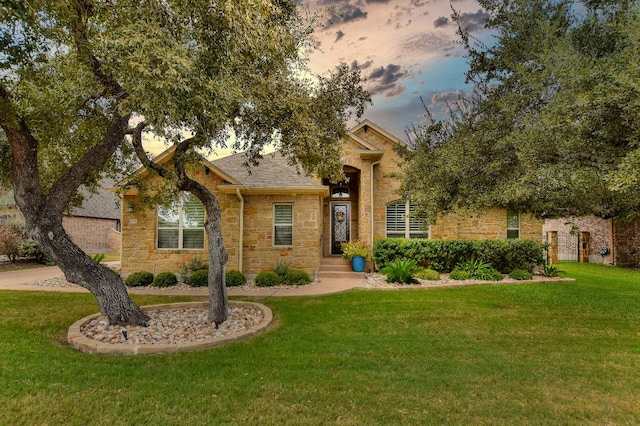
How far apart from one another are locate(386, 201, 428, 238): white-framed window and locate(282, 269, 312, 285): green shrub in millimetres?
4920

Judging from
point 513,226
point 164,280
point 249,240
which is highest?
point 513,226

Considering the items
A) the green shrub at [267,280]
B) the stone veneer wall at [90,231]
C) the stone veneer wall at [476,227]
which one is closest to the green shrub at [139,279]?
the green shrub at [267,280]

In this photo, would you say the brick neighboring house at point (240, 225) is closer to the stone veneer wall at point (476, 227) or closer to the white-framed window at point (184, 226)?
the white-framed window at point (184, 226)

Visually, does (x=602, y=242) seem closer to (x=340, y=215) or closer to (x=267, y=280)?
(x=340, y=215)

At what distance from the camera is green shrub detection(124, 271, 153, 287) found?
35.8 ft

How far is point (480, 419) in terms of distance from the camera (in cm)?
350

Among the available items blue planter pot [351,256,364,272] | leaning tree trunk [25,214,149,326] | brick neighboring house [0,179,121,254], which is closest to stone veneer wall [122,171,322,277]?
blue planter pot [351,256,364,272]

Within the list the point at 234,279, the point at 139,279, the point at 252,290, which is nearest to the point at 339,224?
the point at 234,279

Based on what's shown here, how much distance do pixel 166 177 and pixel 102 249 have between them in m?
23.5

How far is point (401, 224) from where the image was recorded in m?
14.6

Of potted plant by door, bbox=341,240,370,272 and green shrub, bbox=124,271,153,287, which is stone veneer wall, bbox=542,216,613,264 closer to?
potted plant by door, bbox=341,240,370,272

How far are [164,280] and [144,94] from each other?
8.09m

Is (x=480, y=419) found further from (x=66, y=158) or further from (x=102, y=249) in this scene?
(x=102, y=249)

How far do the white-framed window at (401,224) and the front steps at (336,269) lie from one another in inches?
94.9
